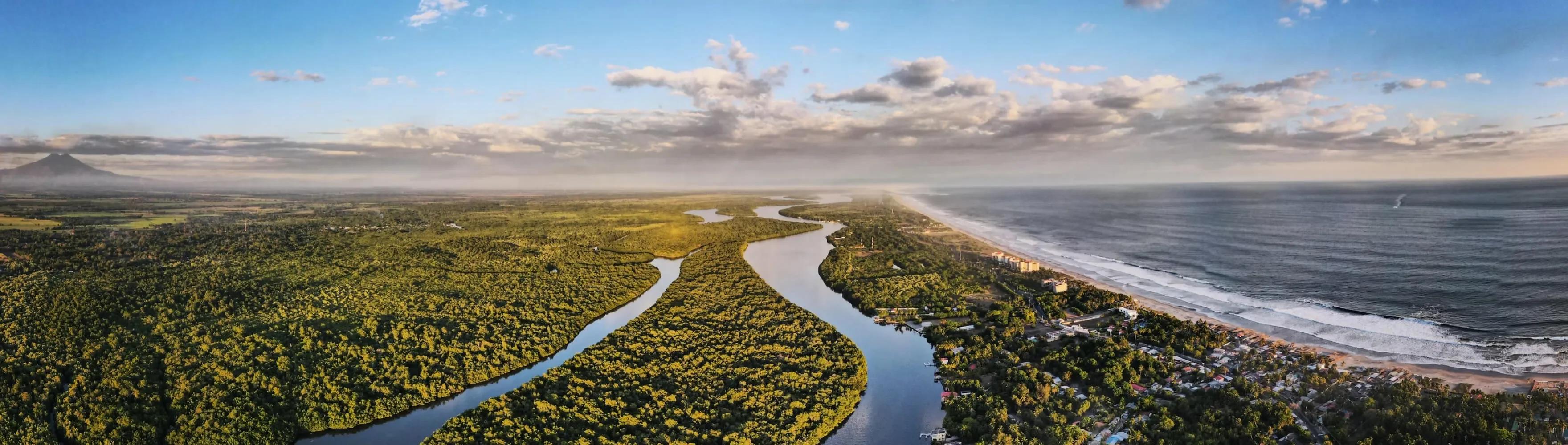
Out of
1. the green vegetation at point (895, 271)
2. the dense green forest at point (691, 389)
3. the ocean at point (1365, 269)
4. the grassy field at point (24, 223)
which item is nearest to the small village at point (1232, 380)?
the ocean at point (1365, 269)

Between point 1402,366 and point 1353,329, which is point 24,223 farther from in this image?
point 1353,329

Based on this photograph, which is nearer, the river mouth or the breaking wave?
the river mouth

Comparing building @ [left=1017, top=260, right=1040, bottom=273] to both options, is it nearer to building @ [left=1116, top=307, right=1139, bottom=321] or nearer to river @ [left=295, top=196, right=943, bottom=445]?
building @ [left=1116, top=307, right=1139, bottom=321]

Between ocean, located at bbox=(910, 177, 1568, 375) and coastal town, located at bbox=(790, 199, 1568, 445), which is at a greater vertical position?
ocean, located at bbox=(910, 177, 1568, 375)

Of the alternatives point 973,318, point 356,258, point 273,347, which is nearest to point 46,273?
point 356,258

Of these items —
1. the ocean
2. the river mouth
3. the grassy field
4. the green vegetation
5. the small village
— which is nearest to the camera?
the small village

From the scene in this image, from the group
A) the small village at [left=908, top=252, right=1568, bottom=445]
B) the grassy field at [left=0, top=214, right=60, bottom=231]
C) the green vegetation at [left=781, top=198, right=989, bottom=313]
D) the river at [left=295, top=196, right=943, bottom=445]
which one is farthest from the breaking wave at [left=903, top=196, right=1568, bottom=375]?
the grassy field at [left=0, top=214, right=60, bottom=231]

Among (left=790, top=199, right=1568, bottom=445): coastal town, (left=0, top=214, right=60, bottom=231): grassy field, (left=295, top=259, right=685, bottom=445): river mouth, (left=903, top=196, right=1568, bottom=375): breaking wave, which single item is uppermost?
(left=0, top=214, right=60, bottom=231): grassy field
